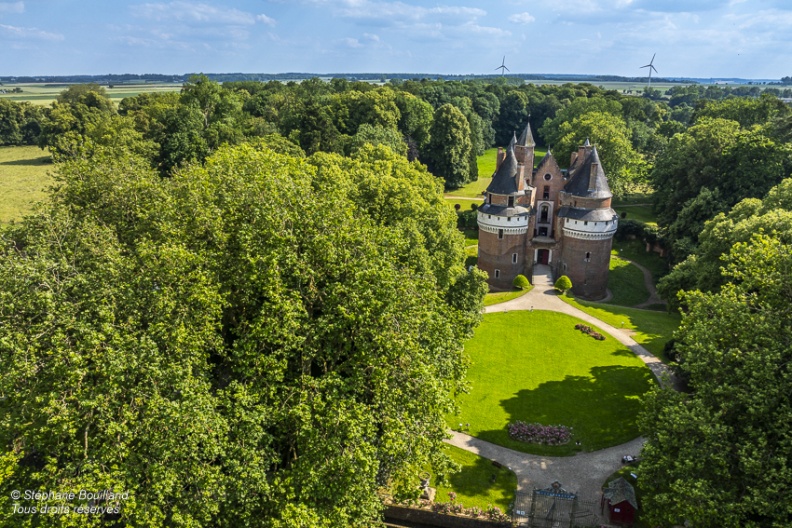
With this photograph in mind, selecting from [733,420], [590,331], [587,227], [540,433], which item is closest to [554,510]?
[540,433]

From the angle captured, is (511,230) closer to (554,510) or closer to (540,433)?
(540,433)

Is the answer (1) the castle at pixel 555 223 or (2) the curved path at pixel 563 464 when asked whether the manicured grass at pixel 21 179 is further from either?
(2) the curved path at pixel 563 464

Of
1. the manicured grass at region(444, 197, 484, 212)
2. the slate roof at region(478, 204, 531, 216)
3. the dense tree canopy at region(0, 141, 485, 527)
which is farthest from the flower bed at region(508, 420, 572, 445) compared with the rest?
the manicured grass at region(444, 197, 484, 212)

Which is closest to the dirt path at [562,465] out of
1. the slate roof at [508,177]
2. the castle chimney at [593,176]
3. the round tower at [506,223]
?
the round tower at [506,223]

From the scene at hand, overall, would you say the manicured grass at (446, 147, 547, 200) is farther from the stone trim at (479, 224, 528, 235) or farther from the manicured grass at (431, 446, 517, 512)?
the manicured grass at (431, 446, 517, 512)

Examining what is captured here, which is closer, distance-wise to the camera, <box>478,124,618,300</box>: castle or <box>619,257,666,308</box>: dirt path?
<box>478,124,618,300</box>: castle

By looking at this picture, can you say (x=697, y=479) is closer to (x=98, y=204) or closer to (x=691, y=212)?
(x=98, y=204)
